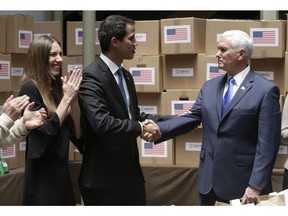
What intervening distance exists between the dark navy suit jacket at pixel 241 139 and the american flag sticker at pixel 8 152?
6.63 feet

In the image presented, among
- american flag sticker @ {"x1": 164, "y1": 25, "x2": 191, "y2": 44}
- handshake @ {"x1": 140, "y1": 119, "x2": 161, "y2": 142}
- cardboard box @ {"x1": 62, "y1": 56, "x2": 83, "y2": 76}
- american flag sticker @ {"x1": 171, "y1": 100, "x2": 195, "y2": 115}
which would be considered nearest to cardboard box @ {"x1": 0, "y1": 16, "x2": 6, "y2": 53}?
cardboard box @ {"x1": 62, "y1": 56, "x2": 83, "y2": 76}

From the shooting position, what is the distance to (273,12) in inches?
177

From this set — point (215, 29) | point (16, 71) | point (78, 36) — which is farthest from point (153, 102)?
point (16, 71)

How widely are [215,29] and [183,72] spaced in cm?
41

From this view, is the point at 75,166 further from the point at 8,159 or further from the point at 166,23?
the point at 166,23

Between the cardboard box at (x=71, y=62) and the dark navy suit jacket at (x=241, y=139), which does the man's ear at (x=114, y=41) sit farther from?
the cardboard box at (x=71, y=62)

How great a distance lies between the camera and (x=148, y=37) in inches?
176

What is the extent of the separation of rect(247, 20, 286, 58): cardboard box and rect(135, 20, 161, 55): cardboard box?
2.35 ft

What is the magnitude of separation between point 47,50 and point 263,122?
3.53 feet

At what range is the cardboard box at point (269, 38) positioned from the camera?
4.14 m

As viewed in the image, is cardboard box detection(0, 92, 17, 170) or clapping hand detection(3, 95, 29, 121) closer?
clapping hand detection(3, 95, 29, 121)

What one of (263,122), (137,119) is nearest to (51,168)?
(137,119)

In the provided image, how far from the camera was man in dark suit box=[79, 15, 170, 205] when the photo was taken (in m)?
2.61

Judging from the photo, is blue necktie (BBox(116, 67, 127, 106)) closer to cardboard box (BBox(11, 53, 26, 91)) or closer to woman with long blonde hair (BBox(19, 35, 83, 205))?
woman with long blonde hair (BBox(19, 35, 83, 205))
